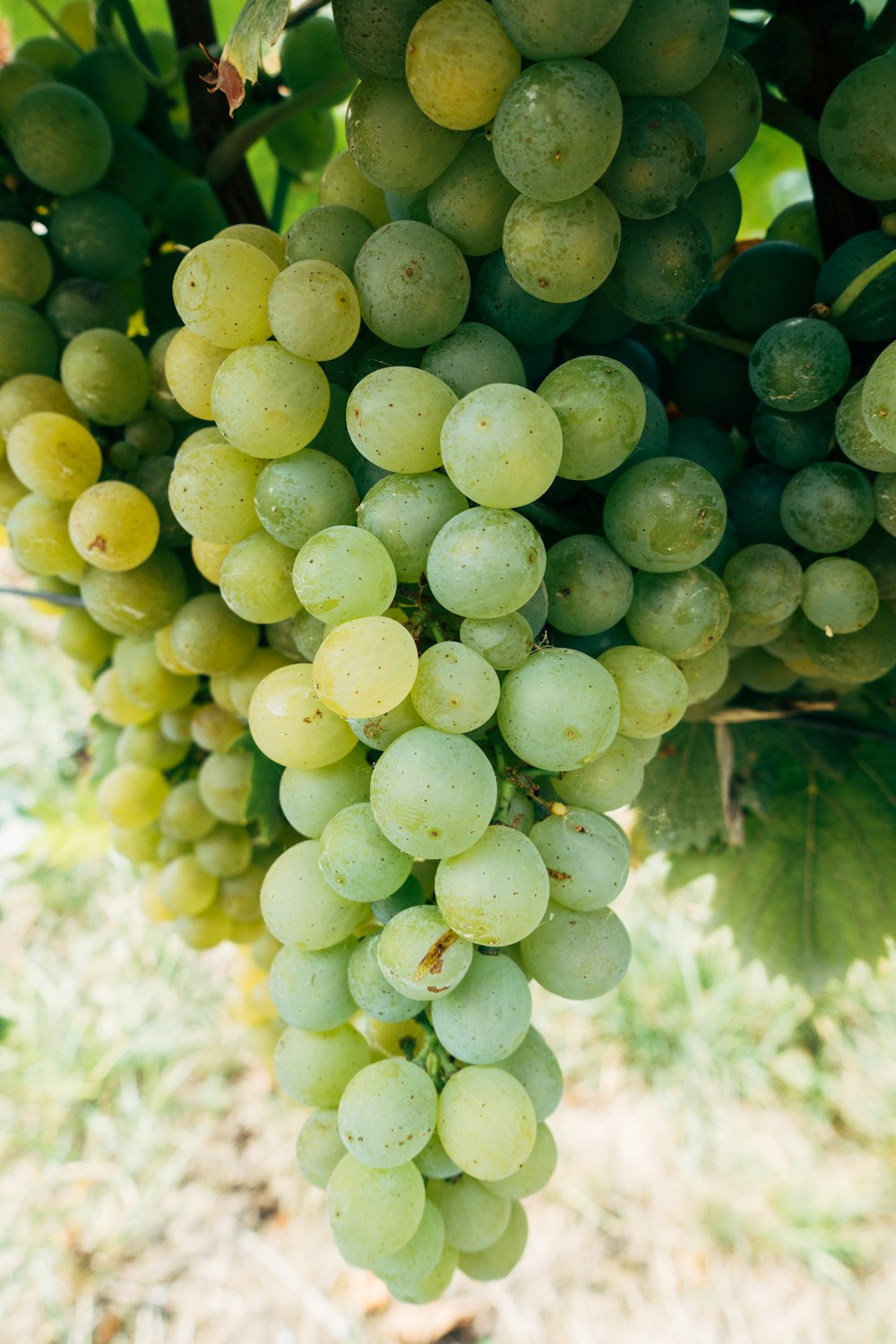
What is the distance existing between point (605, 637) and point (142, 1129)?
208 cm

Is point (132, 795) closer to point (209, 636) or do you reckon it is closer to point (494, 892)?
point (209, 636)

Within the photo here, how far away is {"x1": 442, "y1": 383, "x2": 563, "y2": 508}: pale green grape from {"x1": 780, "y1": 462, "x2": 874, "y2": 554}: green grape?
0.19 meters

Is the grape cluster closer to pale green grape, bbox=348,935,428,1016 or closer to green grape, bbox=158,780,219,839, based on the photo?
pale green grape, bbox=348,935,428,1016

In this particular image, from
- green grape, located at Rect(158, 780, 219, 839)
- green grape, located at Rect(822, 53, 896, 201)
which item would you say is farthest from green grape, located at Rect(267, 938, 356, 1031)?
green grape, located at Rect(822, 53, 896, 201)

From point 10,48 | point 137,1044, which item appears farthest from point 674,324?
point 137,1044

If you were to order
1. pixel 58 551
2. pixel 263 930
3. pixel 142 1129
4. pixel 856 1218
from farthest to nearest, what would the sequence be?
1. pixel 142 1129
2. pixel 856 1218
3. pixel 263 930
4. pixel 58 551

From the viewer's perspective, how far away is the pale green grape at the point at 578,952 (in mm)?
489

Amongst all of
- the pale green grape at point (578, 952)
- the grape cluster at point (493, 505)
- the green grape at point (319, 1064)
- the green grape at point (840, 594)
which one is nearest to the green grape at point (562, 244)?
the grape cluster at point (493, 505)

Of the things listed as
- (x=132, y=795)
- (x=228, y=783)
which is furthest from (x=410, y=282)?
(x=132, y=795)

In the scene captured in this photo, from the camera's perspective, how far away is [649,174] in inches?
17.1

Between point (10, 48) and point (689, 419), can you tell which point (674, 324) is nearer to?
point (689, 419)

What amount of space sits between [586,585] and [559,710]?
0.30 ft

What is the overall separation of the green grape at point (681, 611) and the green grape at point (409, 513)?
0.45ft

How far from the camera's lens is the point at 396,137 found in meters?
0.45
